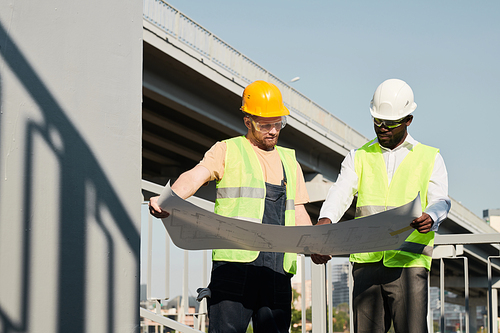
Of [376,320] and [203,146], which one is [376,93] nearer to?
[376,320]

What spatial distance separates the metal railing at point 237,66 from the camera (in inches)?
648

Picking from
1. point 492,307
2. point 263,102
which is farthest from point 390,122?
point 492,307

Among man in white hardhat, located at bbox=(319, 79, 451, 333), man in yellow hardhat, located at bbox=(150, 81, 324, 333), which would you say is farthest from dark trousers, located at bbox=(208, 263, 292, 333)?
man in white hardhat, located at bbox=(319, 79, 451, 333)

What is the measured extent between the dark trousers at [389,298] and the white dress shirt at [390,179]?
37 cm

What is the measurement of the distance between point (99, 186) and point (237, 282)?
91 centimetres

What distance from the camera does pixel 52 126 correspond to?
2.75 m

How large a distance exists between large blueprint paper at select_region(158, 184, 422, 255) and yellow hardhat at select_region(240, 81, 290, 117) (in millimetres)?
850

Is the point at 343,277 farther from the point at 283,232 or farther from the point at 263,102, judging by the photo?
the point at 283,232

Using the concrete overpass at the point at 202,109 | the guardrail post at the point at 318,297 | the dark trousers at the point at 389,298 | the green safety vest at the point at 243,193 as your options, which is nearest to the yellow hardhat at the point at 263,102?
the green safety vest at the point at 243,193

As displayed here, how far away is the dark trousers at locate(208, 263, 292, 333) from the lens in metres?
3.23

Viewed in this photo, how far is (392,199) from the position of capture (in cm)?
349

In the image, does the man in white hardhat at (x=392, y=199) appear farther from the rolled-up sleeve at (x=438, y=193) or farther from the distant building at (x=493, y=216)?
the distant building at (x=493, y=216)

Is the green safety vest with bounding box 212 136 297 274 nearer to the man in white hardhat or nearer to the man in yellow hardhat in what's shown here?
the man in yellow hardhat

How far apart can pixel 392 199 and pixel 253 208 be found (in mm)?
825
